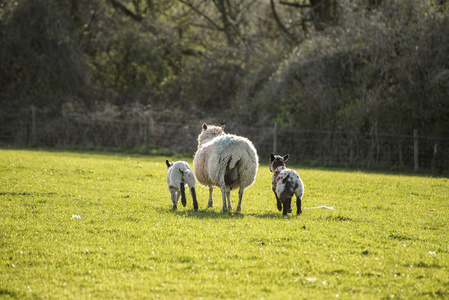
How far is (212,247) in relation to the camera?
7.43 m

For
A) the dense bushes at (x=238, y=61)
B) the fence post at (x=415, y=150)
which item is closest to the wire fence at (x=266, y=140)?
the fence post at (x=415, y=150)

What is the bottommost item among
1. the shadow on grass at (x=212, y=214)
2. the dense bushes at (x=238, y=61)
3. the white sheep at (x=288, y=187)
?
the shadow on grass at (x=212, y=214)

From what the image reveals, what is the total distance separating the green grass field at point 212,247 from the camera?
5.81 m

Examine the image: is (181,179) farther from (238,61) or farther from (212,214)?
(238,61)

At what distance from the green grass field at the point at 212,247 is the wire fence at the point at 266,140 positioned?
29.7 ft

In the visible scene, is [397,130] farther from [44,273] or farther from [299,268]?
[44,273]

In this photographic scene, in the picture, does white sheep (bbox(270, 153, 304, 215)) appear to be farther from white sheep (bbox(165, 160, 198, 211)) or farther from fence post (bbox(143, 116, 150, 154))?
fence post (bbox(143, 116, 150, 154))

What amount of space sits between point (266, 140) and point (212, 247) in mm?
18823

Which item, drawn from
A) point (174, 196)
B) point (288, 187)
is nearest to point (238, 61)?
point (174, 196)

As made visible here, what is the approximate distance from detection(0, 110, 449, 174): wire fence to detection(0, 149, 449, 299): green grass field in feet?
29.7

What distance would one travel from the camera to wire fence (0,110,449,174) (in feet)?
72.2

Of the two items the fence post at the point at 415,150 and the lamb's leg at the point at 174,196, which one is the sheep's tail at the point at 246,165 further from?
the fence post at the point at 415,150

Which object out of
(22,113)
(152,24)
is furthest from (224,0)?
(22,113)

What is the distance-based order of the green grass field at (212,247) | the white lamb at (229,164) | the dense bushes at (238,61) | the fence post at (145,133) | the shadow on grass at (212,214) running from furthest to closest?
the fence post at (145,133)
the dense bushes at (238,61)
the white lamb at (229,164)
the shadow on grass at (212,214)
the green grass field at (212,247)
